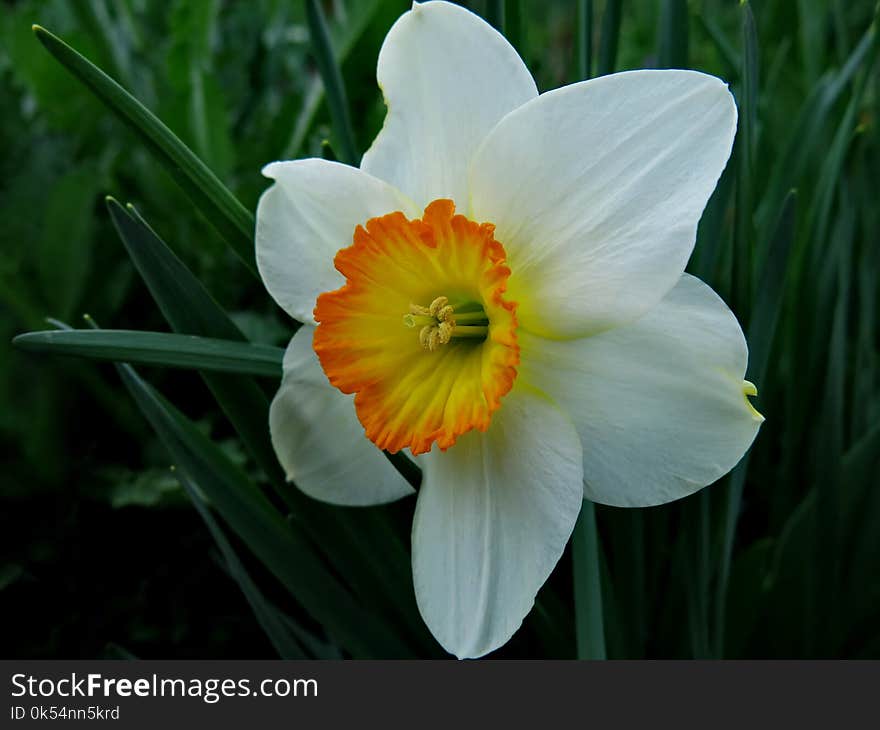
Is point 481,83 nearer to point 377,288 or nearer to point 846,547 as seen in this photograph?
point 377,288

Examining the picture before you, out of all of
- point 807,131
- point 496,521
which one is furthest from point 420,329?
point 807,131

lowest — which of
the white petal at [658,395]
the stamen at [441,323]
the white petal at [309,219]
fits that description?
the white petal at [658,395]

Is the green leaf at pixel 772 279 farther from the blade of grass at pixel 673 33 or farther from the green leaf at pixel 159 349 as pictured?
the green leaf at pixel 159 349

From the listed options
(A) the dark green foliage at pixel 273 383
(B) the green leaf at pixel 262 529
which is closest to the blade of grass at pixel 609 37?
(A) the dark green foliage at pixel 273 383

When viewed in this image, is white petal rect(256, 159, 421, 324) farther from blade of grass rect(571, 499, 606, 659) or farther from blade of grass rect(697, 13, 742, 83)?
blade of grass rect(697, 13, 742, 83)

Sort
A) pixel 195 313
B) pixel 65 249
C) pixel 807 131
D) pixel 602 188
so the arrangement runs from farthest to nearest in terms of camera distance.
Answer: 1. pixel 65 249
2. pixel 807 131
3. pixel 195 313
4. pixel 602 188

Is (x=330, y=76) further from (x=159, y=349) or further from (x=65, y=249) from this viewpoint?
(x=65, y=249)
